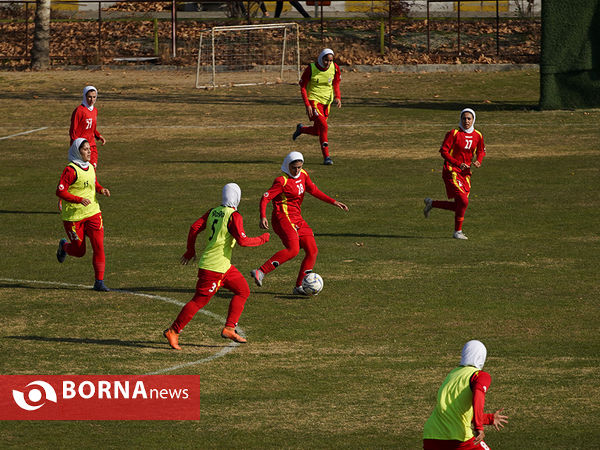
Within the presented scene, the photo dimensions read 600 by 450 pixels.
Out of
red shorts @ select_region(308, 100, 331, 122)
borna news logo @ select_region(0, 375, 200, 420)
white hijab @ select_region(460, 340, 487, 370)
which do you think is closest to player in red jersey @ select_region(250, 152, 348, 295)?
borna news logo @ select_region(0, 375, 200, 420)

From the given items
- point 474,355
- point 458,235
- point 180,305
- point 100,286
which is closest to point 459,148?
point 458,235

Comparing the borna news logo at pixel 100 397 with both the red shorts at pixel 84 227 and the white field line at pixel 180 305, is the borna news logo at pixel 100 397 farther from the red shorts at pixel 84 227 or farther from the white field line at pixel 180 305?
the red shorts at pixel 84 227

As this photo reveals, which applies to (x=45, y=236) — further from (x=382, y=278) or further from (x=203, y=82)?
(x=203, y=82)

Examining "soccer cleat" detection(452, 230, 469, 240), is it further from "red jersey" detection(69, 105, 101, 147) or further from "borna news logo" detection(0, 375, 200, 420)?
"borna news logo" detection(0, 375, 200, 420)

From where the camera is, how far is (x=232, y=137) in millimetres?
34438

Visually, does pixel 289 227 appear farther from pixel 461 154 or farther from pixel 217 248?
pixel 461 154

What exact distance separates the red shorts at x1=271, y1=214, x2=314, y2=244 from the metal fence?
107ft

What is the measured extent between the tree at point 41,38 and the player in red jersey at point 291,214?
32.0 m

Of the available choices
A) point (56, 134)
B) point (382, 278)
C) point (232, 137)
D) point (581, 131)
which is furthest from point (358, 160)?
point (382, 278)

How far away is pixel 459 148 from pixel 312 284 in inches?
203

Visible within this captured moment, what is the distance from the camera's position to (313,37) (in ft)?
170

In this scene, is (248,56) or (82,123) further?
(248,56)

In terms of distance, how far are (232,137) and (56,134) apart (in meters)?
5.42

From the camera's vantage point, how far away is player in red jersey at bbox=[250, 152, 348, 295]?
16.3m
